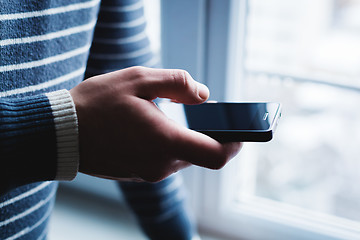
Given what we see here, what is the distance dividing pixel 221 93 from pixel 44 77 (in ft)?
1.28

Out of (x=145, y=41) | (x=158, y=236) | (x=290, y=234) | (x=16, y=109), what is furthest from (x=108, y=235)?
(x=16, y=109)

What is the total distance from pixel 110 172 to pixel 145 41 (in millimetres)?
277

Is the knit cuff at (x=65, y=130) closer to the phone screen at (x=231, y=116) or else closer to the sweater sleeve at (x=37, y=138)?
the sweater sleeve at (x=37, y=138)

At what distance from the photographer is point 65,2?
487 millimetres

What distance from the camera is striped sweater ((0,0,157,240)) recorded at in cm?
36

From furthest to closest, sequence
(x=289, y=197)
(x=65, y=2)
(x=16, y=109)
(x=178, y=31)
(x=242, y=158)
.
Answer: (x=289, y=197) → (x=242, y=158) → (x=178, y=31) → (x=65, y=2) → (x=16, y=109)

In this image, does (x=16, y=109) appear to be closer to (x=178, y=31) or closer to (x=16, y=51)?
(x=16, y=51)

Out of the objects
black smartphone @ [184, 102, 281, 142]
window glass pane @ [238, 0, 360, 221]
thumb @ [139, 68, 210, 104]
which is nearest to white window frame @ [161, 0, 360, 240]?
window glass pane @ [238, 0, 360, 221]

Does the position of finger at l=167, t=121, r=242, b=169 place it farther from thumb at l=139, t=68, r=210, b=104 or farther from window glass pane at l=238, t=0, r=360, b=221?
window glass pane at l=238, t=0, r=360, b=221

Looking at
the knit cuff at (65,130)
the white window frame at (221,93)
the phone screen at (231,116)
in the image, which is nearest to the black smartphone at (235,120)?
the phone screen at (231,116)

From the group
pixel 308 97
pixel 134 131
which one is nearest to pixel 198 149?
pixel 134 131

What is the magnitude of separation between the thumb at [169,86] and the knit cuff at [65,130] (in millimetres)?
64

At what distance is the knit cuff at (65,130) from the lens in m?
0.37

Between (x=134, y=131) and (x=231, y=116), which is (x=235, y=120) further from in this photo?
(x=134, y=131)
